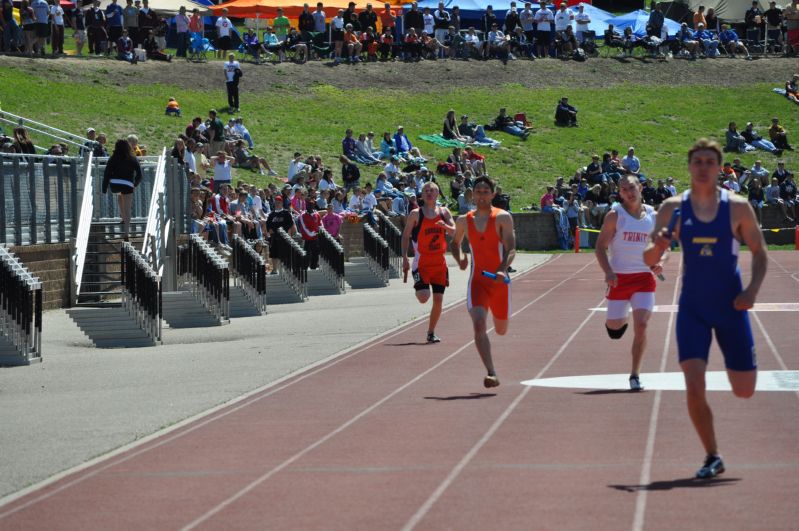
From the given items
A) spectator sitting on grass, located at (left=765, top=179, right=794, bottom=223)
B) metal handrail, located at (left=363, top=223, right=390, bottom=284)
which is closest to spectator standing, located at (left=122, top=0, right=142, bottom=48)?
metal handrail, located at (left=363, top=223, right=390, bottom=284)

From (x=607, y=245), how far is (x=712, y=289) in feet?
15.7

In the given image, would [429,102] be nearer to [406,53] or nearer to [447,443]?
[406,53]

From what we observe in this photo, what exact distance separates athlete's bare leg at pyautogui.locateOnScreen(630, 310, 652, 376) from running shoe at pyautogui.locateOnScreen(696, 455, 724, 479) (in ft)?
13.9

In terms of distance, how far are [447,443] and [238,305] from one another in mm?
14458

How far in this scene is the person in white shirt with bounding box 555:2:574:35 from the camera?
60528mm

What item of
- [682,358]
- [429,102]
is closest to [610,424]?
[682,358]

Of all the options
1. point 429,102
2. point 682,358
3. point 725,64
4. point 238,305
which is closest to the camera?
point 682,358

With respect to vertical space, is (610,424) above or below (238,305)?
above

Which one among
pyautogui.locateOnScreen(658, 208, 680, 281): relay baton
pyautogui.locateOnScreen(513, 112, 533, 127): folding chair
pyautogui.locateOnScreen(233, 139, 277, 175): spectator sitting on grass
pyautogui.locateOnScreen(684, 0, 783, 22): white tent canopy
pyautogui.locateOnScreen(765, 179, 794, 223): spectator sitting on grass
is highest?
pyautogui.locateOnScreen(684, 0, 783, 22): white tent canopy

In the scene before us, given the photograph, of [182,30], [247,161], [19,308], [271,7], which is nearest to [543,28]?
[271,7]

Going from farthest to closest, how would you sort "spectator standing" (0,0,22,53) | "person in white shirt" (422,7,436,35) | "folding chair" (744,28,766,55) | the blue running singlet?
"folding chair" (744,28,766,55), "person in white shirt" (422,7,436,35), "spectator standing" (0,0,22,53), the blue running singlet

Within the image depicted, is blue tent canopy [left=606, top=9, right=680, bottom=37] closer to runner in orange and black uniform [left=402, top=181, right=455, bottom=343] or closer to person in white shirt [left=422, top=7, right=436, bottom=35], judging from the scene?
person in white shirt [left=422, top=7, right=436, bottom=35]

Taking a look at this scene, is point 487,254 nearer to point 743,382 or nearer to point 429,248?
point 743,382

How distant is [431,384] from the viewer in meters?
13.8
